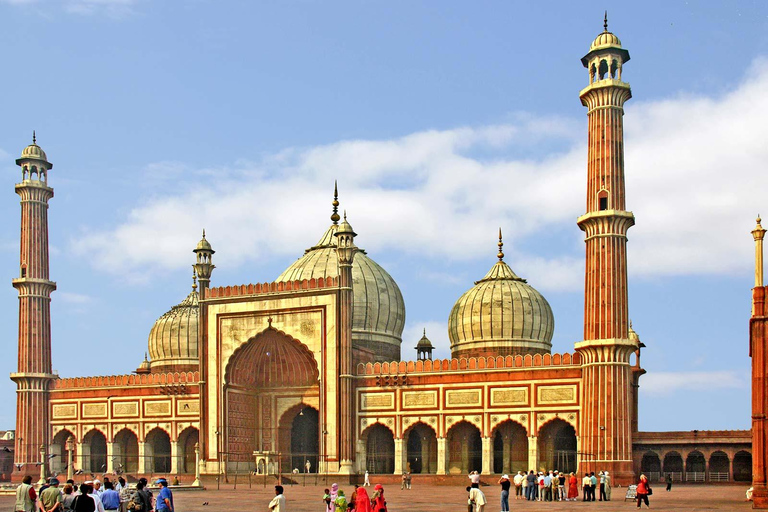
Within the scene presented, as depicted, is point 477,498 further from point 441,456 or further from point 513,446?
point 513,446

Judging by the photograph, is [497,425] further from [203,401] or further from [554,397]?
[203,401]

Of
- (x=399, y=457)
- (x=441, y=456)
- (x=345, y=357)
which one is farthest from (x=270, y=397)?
(x=441, y=456)

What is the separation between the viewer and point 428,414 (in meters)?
38.5

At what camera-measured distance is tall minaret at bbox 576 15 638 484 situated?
113 ft

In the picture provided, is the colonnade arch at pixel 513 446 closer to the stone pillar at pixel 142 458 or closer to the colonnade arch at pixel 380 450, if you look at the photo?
the colonnade arch at pixel 380 450

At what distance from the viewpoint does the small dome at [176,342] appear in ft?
161

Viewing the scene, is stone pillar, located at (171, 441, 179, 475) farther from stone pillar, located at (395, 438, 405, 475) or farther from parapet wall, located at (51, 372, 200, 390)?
stone pillar, located at (395, 438, 405, 475)

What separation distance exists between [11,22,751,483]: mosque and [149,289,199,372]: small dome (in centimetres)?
8

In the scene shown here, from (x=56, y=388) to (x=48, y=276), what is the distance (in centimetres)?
496

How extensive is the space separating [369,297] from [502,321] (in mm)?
5896

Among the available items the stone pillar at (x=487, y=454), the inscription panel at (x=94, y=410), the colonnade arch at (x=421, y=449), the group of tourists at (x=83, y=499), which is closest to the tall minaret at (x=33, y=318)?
the inscription panel at (x=94, y=410)

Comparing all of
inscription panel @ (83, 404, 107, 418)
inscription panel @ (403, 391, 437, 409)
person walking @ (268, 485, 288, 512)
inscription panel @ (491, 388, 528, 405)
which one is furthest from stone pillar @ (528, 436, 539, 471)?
person walking @ (268, 485, 288, 512)

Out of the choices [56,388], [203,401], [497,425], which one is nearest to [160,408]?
[203,401]

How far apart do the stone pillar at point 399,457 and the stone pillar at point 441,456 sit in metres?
1.35
